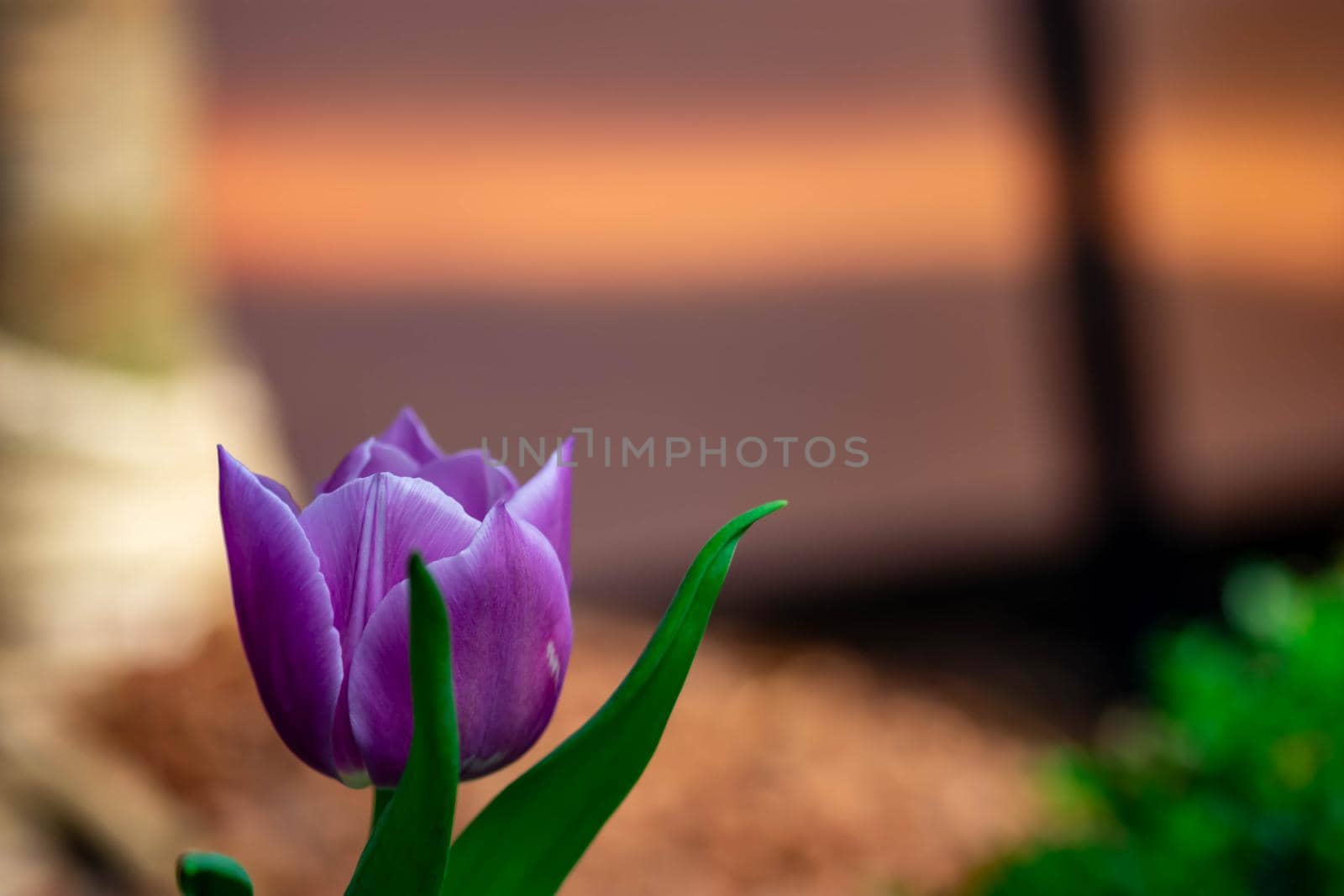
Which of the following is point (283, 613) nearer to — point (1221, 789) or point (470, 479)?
point (470, 479)

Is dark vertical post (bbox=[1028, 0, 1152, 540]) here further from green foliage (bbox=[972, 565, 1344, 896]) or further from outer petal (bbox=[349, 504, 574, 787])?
outer petal (bbox=[349, 504, 574, 787])

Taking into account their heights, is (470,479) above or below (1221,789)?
above

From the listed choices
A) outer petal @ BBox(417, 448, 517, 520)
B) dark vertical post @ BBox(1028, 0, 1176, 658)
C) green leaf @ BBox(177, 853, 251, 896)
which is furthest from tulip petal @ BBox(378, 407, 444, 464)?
dark vertical post @ BBox(1028, 0, 1176, 658)

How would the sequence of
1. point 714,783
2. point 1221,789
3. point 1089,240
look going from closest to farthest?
point 1221,789, point 714,783, point 1089,240

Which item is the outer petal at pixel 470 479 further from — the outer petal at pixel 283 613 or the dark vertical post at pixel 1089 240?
the dark vertical post at pixel 1089 240

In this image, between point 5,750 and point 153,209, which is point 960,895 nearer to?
point 5,750

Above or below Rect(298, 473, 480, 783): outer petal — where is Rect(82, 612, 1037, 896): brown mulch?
below

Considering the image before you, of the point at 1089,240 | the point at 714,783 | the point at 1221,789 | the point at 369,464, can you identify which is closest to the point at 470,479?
the point at 369,464

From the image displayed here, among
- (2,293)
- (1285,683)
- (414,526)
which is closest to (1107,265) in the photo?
(1285,683)
